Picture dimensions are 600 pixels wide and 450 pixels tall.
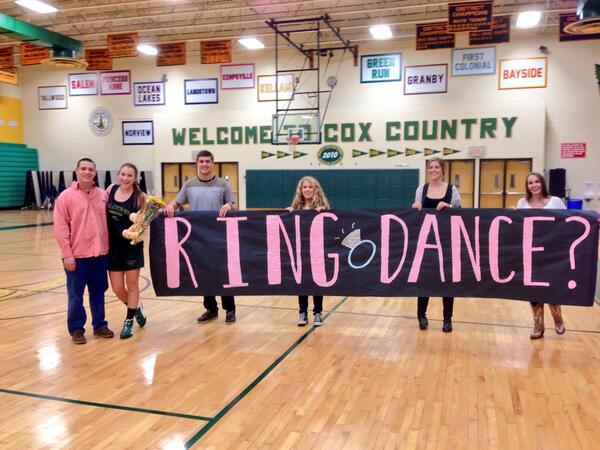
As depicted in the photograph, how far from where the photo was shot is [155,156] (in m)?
Answer: 18.8

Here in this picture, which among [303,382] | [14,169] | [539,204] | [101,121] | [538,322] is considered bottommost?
[303,382]

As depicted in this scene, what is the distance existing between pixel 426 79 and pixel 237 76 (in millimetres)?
6501

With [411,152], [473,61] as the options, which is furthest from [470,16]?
[411,152]

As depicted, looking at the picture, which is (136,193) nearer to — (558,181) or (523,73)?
(558,181)

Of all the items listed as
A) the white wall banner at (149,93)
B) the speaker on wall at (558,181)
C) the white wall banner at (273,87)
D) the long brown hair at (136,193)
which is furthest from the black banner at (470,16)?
the white wall banner at (149,93)

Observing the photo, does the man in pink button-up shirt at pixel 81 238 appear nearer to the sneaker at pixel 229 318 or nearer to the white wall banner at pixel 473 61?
the sneaker at pixel 229 318

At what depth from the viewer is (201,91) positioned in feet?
60.5

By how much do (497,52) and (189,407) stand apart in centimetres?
1558

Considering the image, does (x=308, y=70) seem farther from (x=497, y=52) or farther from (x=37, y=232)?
(x=37, y=232)

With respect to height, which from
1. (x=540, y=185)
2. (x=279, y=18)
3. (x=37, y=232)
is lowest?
(x=37, y=232)

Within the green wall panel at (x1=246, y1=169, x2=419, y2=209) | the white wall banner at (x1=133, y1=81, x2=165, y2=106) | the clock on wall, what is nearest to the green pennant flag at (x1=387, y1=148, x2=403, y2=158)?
the green wall panel at (x1=246, y1=169, x2=419, y2=209)

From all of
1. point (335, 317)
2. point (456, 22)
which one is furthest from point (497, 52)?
point (335, 317)

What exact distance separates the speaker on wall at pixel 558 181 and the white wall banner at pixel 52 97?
58.6 ft

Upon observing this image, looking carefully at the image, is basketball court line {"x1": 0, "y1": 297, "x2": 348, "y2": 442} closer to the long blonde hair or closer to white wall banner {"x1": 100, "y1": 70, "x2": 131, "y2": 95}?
the long blonde hair
